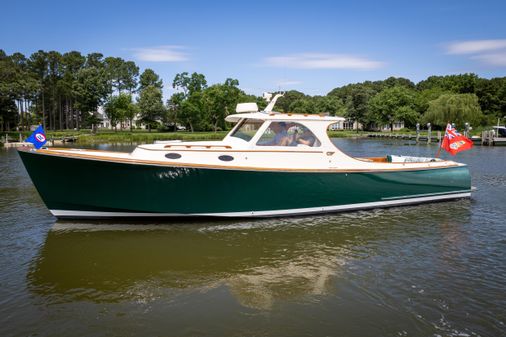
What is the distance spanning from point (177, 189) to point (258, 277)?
3.57 metres

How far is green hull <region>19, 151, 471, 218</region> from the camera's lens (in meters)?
9.31

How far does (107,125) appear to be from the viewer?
117688 mm

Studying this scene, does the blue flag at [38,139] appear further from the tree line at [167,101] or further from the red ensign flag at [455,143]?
the tree line at [167,101]

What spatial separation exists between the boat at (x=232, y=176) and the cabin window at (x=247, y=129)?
3 centimetres

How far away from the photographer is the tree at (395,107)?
79250 millimetres

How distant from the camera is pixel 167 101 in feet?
267

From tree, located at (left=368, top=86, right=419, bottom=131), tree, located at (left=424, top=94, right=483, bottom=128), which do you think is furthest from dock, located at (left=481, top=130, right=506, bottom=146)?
tree, located at (left=368, top=86, right=419, bottom=131)

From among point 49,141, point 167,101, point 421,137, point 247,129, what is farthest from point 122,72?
point 247,129

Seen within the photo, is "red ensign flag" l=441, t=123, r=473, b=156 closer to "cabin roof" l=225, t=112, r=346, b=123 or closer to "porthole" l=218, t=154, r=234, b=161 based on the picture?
"cabin roof" l=225, t=112, r=346, b=123

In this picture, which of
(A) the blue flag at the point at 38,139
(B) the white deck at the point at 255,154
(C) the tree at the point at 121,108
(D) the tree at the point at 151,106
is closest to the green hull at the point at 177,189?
(B) the white deck at the point at 255,154

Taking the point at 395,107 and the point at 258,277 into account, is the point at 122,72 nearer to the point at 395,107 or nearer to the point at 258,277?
the point at 395,107

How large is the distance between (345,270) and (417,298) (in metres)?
1.44

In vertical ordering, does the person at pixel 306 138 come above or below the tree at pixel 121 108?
below

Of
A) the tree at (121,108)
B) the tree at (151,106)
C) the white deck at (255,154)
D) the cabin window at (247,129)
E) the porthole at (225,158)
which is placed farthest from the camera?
the tree at (151,106)
